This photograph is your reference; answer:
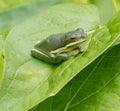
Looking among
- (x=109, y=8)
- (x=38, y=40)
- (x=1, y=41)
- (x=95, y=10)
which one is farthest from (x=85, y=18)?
(x=109, y=8)

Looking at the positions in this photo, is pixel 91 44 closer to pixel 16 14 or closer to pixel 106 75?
pixel 106 75

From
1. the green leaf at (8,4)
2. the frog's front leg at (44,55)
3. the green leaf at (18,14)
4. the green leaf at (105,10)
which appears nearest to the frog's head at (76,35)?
the frog's front leg at (44,55)

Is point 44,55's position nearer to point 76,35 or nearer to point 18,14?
point 76,35

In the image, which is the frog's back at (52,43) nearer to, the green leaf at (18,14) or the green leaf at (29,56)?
the green leaf at (29,56)

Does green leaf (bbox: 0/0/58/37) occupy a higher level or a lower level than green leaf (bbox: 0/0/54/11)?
lower

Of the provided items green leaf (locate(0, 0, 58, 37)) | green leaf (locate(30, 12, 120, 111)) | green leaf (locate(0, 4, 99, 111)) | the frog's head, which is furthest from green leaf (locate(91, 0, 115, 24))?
green leaf (locate(30, 12, 120, 111))

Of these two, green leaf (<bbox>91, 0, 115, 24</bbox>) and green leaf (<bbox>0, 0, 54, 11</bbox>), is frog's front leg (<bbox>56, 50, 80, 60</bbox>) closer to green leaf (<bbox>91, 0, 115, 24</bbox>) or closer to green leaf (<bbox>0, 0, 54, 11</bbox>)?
green leaf (<bbox>0, 0, 54, 11</bbox>)

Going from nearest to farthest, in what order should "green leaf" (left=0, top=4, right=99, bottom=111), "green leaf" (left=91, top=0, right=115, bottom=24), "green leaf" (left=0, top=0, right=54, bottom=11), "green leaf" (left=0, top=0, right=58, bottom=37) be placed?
1. "green leaf" (left=0, top=4, right=99, bottom=111)
2. "green leaf" (left=0, top=0, right=54, bottom=11)
3. "green leaf" (left=91, top=0, right=115, bottom=24)
4. "green leaf" (left=0, top=0, right=58, bottom=37)

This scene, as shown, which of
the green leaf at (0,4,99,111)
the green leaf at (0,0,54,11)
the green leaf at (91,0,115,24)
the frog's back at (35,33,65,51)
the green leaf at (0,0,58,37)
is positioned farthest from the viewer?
the green leaf at (0,0,58,37)
